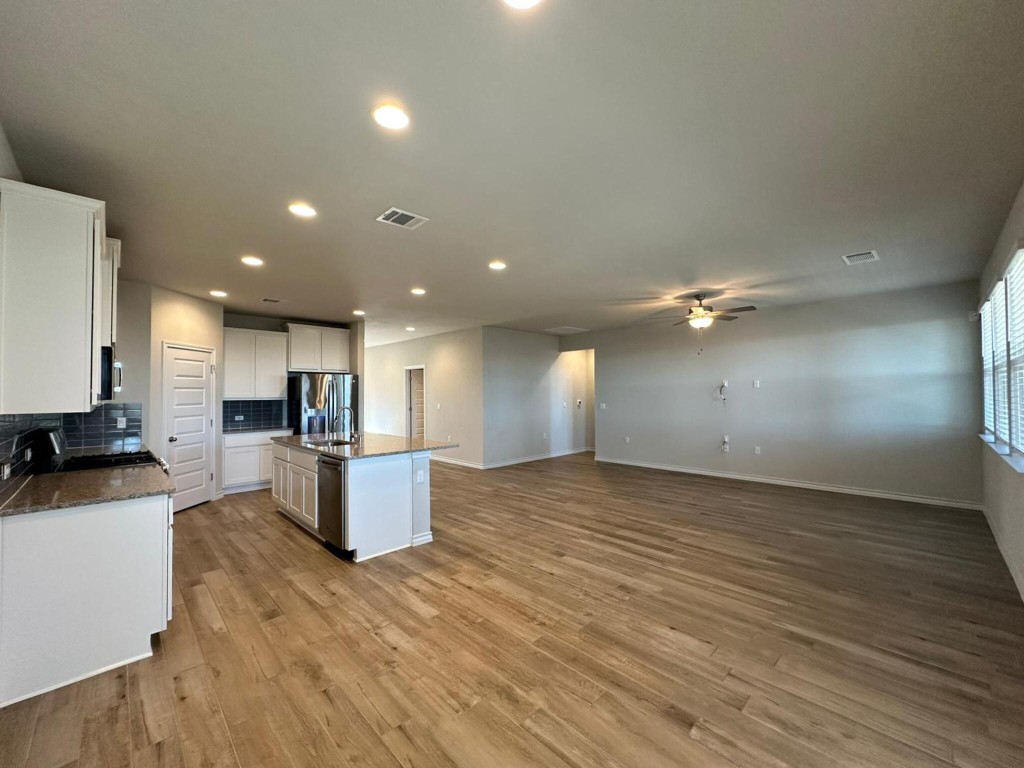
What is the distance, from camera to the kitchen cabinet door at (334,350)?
22.8ft

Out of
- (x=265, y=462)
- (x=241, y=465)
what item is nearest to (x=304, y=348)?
(x=265, y=462)

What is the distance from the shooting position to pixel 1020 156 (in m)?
2.26

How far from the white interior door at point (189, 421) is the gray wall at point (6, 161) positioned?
3166mm

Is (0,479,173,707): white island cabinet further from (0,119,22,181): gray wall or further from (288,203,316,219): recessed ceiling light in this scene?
(288,203,316,219): recessed ceiling light

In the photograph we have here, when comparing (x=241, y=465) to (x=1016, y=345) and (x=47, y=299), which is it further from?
(x=1016, y=345)

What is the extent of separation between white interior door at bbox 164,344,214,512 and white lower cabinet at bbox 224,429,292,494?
36 cm

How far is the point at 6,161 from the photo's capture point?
2094 mm

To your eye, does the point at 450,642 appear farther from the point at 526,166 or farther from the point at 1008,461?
the point at 1008,461

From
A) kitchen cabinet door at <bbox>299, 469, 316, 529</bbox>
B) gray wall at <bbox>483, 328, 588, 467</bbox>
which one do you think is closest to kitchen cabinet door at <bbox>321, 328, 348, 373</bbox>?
gray wall at <bbox>483, 328, 588, 467</bbox>

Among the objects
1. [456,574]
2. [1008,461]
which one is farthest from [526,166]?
[1008,461]

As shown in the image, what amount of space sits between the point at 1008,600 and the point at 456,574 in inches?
153

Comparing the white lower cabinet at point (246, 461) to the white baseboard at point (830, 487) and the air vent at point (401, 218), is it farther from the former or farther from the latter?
the white baseboard at point (830, 487)

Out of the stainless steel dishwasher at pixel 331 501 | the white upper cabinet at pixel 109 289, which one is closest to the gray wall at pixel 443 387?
the stainless steel dishwasher at pixel 331 501

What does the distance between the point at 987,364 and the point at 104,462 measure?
28.1ft
